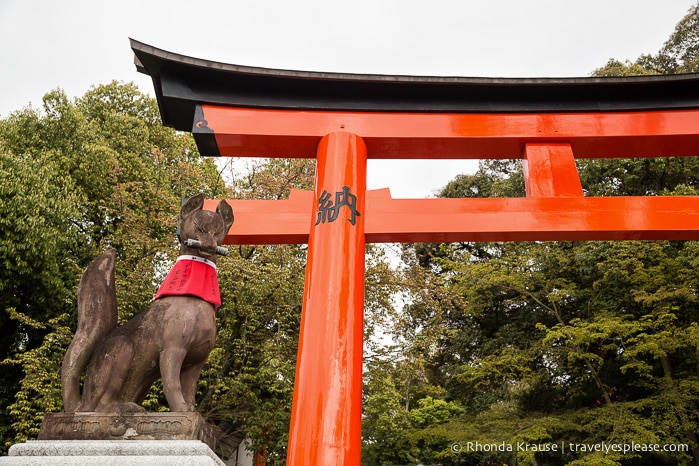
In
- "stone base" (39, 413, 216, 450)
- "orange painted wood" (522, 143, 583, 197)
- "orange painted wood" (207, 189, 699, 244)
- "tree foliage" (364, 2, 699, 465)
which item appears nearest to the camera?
"stone base" (39, 413, 216, 450)

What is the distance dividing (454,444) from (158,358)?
25.8 ft

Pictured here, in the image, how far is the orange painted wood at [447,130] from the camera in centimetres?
488

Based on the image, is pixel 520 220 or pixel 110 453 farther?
pixel 520 220

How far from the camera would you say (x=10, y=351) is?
1157 cm

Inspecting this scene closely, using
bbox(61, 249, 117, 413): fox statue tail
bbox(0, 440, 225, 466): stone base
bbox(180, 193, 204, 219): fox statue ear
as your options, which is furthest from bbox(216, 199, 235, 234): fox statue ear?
bbox(0, 440, 225, 466): stone base

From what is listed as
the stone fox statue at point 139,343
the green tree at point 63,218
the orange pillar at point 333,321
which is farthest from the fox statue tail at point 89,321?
the green tree at point 63,218

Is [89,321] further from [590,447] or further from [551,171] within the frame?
[590,447]

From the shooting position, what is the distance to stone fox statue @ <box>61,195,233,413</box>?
3.07 metres

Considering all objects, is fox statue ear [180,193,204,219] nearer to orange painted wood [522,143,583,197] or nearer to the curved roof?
the curved roof

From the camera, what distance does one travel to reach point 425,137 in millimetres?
4930

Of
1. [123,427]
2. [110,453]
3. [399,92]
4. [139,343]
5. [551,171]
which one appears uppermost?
[399,92]

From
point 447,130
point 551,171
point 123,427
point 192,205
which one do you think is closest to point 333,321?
point 192,205

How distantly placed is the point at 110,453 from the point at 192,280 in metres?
1.03

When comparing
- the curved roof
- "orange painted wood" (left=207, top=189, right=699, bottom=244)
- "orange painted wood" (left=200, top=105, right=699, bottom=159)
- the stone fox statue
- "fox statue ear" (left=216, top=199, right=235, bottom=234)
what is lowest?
the stone fox statue
